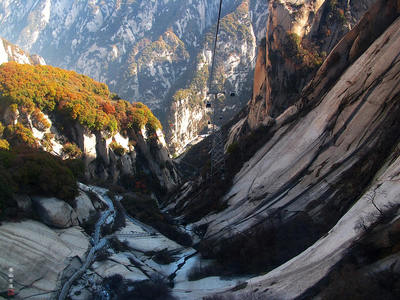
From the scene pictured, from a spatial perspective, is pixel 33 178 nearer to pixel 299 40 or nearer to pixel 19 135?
pixel 19 135

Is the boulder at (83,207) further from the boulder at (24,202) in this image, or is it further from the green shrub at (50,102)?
the green shrub at (50,102)

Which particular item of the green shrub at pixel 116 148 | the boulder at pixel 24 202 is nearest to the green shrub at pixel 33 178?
the boulder at pixel 24 202

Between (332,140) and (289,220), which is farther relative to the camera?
(332,140)

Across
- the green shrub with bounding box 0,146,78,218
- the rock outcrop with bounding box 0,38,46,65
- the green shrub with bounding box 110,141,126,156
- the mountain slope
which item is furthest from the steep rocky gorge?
the rock outcrop with bounding box 0,38,46,65

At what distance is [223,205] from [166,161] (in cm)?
3682

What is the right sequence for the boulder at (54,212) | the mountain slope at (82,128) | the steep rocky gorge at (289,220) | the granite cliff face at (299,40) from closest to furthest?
the steep rocky gorge at (289,220), the boulder at (54,212), the granite cliff face at (299,40), the mountain slope at (82,128)

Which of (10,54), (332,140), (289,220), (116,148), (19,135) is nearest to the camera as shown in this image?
(289,220)

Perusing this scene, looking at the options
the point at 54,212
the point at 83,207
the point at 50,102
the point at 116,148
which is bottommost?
Answer: the point at 54,212

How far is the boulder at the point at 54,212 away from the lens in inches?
685

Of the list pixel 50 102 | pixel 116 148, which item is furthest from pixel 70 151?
pixel 50 102

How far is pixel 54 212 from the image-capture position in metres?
17.7

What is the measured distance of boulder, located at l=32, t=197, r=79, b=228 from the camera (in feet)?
57.1

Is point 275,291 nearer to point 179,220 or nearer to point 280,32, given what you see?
point 179,220

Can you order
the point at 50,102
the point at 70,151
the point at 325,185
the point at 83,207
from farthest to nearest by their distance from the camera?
the point at 50,102
the point at 70,151
the point at 83,207
the point at 325,185
